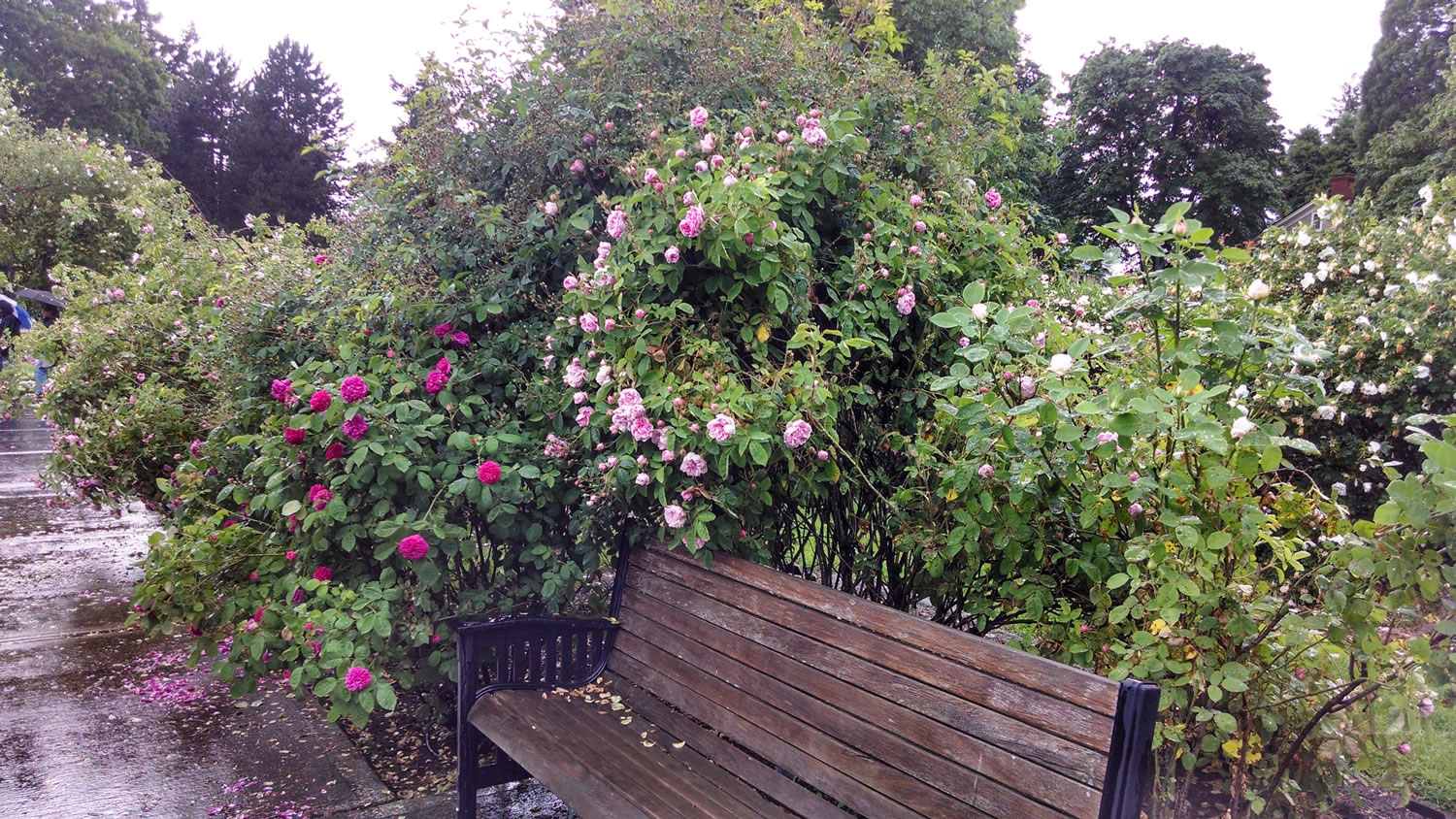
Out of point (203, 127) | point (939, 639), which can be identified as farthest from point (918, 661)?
point (203, 127)

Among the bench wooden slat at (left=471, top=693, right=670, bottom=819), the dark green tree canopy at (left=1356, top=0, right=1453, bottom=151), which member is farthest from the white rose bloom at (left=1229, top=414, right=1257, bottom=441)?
the dark green tree canopy at (left=1356, top=0, right=1453, bottom=151)

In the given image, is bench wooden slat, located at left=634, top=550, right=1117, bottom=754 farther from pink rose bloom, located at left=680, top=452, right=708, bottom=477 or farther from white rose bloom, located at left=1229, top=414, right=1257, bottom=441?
white rose bloom, located at left=1229, top=414, right=1257, bottom=441

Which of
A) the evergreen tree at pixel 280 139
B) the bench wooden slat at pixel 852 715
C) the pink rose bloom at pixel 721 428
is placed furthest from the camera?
the evergreen tree at pixel 280 139

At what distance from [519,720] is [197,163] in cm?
3920

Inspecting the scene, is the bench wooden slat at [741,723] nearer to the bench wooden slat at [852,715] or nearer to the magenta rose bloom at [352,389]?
the bench wooden slat at [852,715]

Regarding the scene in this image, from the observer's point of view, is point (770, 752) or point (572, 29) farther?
point (572, 29)

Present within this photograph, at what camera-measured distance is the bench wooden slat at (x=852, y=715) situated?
1646 millimetres

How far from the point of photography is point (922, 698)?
1.83 m

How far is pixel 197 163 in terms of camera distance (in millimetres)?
34344

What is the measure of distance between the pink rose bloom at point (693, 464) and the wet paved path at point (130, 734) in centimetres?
Result: 167

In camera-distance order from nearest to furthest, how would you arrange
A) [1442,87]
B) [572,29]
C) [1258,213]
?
1. [572,29]
2. [1442,87]
3. [1258,213]

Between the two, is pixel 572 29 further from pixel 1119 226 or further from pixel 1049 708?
pixel 1049 708

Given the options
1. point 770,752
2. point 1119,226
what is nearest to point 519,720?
point 770,752

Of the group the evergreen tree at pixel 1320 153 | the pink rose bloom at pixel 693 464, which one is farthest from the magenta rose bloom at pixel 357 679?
the evergreen tree at pixel 1320 153
